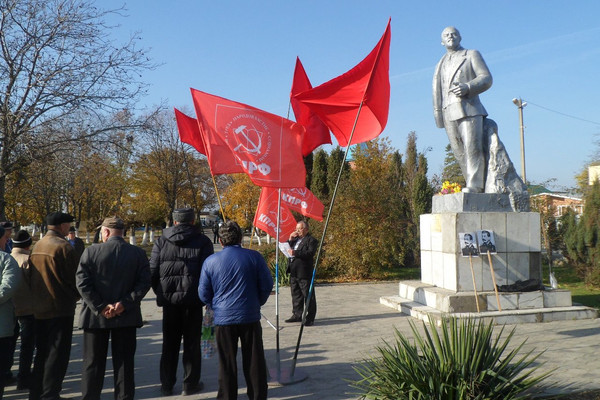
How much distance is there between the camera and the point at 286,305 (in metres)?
11.2

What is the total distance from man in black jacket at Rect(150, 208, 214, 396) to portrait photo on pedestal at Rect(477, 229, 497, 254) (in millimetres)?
5132

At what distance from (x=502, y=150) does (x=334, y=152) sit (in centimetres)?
1423

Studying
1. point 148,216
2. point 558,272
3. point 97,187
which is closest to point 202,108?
point 558,272

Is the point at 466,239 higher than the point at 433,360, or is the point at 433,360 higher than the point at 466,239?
the point at 466,239

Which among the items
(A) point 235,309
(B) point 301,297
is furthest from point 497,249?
(A) point 235,309

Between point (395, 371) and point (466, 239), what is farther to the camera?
point (466, 239)

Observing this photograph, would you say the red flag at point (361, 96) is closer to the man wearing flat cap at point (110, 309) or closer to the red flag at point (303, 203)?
the man wearing flat cap at point (110, 309)

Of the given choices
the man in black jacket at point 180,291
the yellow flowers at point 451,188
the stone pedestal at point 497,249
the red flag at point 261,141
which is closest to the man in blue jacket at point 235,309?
the man in black jacket at point 180,291

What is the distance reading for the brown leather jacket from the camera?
17.0 feet

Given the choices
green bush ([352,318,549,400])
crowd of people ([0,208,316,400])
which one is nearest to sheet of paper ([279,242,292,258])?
crowd of people ([0,208,316,400])

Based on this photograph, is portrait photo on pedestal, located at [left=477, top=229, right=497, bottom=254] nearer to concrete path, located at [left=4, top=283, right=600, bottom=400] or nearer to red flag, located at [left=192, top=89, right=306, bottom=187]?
concrete path, located at [left=4, top=283, right=600, bottom=400]

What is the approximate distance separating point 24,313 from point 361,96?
4248 millimetres

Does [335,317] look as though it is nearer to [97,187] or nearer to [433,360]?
[433,360]

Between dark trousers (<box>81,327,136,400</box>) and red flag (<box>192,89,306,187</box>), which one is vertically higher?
red flag (<box>192,89,306,187</box>)
